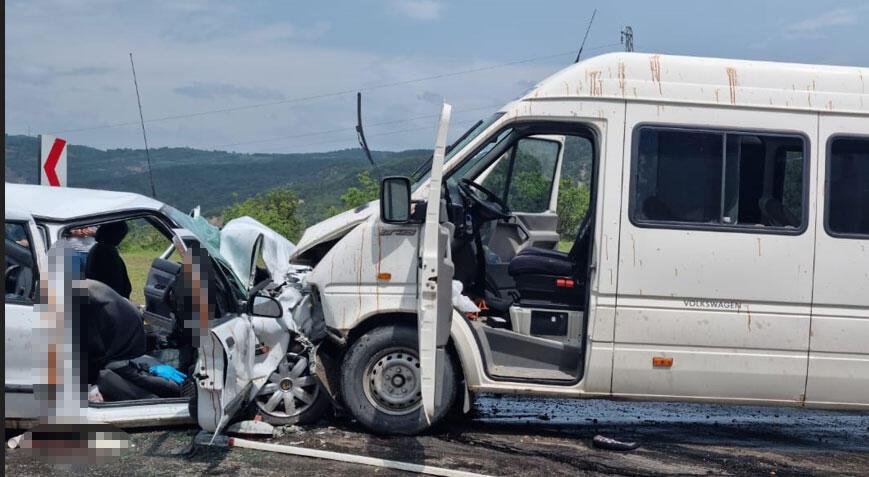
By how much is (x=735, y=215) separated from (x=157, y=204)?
4.23m

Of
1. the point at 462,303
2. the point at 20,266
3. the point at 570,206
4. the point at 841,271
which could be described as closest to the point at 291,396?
the point at 462,303

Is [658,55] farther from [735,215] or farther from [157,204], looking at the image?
[157,204]

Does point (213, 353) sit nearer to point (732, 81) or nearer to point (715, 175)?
point (715, 175)

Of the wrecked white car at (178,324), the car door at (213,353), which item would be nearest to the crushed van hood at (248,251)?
the wrecked white car at (178,324)

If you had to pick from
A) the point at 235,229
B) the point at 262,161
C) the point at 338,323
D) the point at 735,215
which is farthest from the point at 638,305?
the point at 262,161

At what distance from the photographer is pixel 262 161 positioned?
76.1 meters

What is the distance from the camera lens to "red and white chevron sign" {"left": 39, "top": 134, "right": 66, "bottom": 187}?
1012 cm

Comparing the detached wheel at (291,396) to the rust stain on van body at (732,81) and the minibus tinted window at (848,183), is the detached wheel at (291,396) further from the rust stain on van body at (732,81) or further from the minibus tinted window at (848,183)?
the minibus tinted window at (848,183)

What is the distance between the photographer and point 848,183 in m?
6.94

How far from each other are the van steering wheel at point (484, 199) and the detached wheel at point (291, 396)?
181 cm

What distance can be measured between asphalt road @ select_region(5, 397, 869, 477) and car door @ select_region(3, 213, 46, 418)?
14.0 inches

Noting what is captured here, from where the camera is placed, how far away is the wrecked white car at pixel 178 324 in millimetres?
6207

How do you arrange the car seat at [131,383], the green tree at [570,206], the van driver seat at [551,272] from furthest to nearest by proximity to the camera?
the green tree at [570,206] < the van driver seat at [551,272] < the car seat at [131,383]

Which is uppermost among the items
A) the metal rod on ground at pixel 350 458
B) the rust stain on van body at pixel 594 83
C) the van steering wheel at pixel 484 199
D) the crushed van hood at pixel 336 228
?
the rust stain on van body at pixel 594 83
